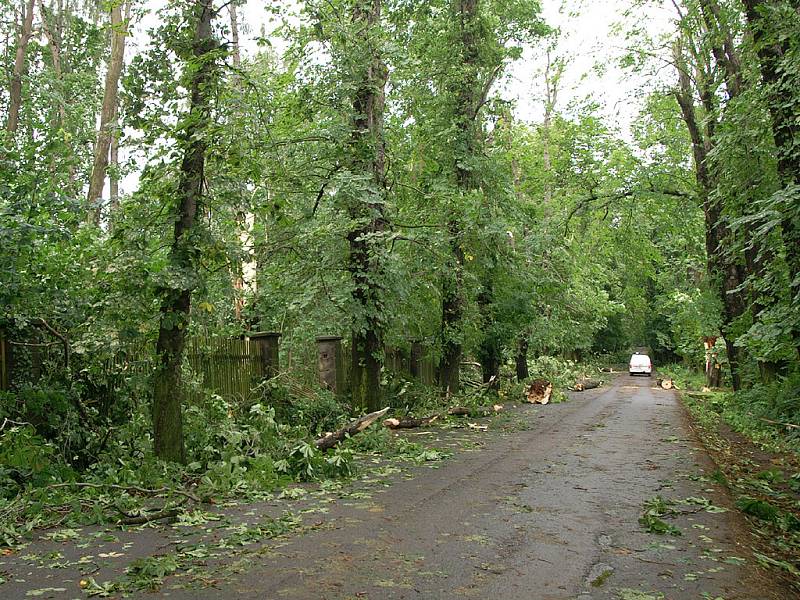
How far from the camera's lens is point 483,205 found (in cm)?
1541

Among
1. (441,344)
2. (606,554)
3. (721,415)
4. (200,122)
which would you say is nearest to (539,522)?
(606,554)

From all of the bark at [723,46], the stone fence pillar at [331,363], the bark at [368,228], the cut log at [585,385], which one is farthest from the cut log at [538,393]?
the bark at [723,46]

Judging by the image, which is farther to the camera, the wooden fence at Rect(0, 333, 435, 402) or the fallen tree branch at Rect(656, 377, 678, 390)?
the fallen tree branch at Rect(656, 377, 678, 390)

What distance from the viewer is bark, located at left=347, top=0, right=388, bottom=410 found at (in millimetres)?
12352

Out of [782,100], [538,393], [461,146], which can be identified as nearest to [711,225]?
[538,393]

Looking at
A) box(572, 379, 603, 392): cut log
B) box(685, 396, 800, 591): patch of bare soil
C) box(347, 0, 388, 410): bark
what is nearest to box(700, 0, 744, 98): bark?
box(347, 0, 388, 410): bark

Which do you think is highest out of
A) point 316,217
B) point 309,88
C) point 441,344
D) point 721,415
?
point 309,88

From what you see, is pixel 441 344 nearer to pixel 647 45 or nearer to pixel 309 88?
pixel 309 88

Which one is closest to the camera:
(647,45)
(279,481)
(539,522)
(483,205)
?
(539,522)

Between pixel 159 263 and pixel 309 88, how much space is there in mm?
6044

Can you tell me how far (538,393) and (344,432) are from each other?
12819mm

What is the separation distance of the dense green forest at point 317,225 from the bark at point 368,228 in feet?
0.23

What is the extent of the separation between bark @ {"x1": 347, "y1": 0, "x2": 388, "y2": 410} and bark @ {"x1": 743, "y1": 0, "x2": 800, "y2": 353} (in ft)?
21.0

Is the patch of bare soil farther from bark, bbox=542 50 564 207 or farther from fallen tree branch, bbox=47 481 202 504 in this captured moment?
bark, bbox=542 50 564 207
